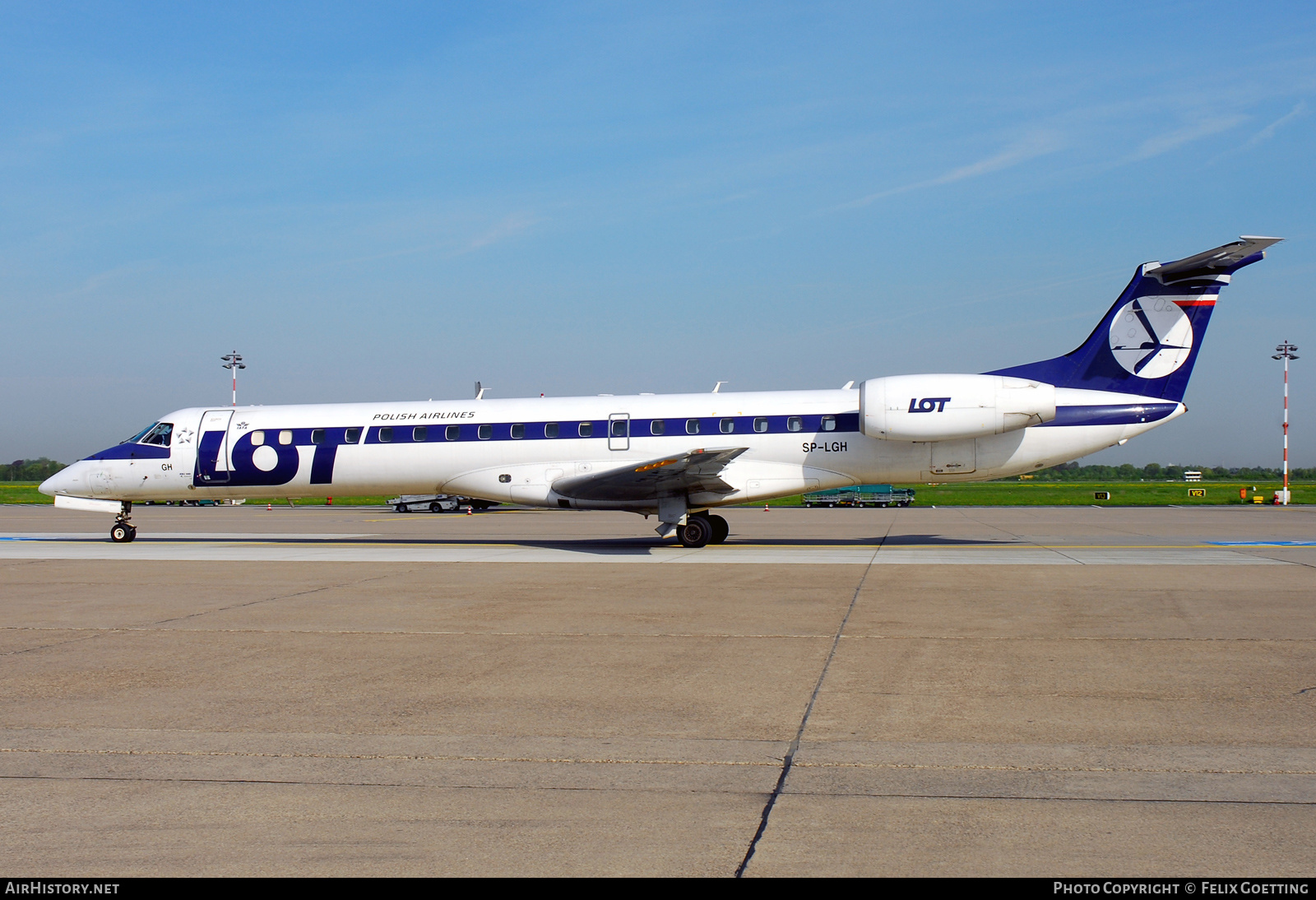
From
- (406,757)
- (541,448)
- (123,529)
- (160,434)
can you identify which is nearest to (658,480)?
(541,448)

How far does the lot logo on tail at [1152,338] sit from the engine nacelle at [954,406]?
1.64 meters

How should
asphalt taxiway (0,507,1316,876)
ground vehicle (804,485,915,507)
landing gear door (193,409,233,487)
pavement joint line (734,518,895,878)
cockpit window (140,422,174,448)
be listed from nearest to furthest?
1. pavement joint line (734,518,895,878)
2. asphalt taxiway (0,507,1316,876)
3. landing gear door (193,409,233,487)
4. cockpit window (140,422,174,448)
5. ground vehicle (804,485,915,507)

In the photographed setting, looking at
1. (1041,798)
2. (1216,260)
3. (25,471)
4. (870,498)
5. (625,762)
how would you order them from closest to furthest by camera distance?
(1041,798) < (625,762) < (1216,260) < (870,498) < (25,471)

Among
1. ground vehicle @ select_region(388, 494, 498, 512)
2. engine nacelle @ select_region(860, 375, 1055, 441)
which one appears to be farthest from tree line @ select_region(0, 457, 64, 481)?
engine nacelle @ select_region(860, 375, 1055, 441)

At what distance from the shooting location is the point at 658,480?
19281 mm

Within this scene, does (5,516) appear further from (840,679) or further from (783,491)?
(840,679)

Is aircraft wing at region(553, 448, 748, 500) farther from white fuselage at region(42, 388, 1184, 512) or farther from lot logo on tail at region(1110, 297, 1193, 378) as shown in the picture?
lot logo on tail at region(1110, 297, 1193, 378)

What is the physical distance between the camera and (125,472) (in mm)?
22109

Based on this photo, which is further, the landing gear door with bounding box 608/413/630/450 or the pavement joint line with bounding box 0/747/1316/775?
the landing gear door with bounding box 608/413/630/450

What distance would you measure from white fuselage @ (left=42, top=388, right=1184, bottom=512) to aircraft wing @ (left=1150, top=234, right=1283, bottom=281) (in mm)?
2524

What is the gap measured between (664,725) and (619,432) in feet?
47.0

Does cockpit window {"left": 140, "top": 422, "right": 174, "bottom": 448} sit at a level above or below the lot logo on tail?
below

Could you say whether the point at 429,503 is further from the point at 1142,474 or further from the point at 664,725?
the point at 1142,474

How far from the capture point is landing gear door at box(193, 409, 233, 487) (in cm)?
2189
